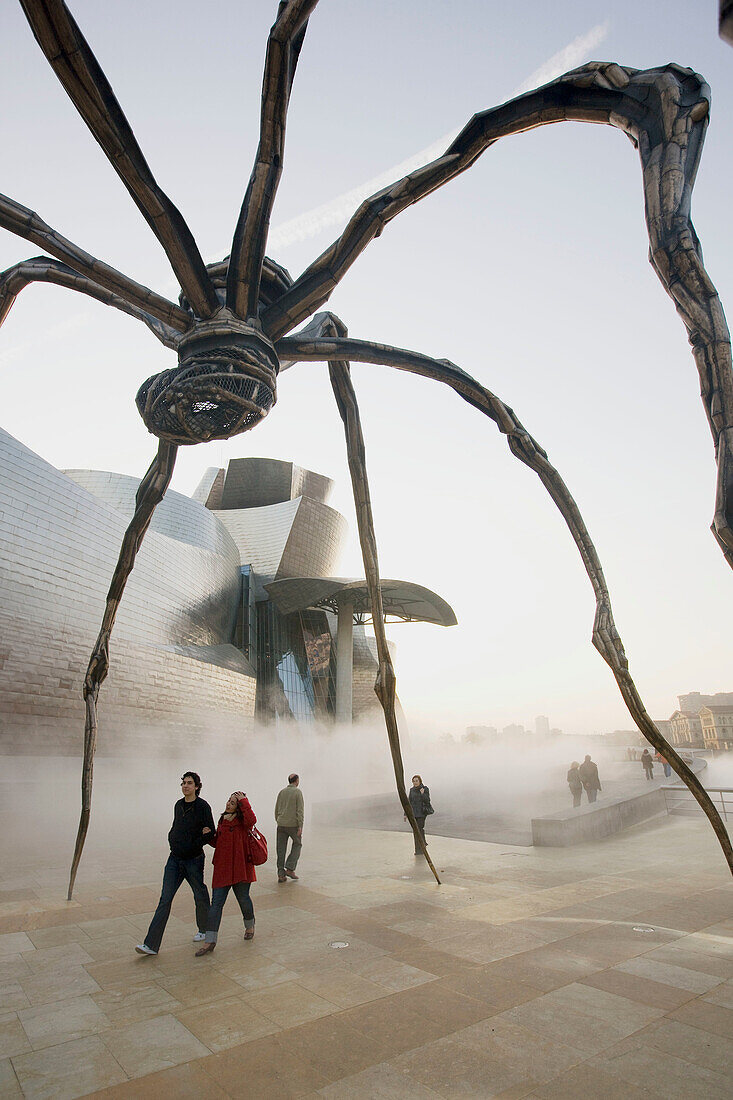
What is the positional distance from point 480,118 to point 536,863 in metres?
8.85

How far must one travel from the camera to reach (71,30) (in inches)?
107

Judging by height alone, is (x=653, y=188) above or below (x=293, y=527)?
below

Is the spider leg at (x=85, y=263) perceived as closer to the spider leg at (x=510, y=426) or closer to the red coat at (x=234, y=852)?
the spider leg at (x=510, y=426)

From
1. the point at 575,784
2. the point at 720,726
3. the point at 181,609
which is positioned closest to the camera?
the point at 575,784

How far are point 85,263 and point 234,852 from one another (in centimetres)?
479

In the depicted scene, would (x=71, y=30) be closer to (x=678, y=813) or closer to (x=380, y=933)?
(x=380, y=933)

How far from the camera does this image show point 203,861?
17.7ft

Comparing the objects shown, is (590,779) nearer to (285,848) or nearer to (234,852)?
(285,848)

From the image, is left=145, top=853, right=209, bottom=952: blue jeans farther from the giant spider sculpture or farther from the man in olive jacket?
the man in olive jacket

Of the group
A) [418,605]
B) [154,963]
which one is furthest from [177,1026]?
[418,605]

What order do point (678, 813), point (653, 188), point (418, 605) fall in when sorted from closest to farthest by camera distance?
point (653, 188)
point (678, 813)
point (418, 605)

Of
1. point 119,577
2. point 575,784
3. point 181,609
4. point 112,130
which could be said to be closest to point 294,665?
point 181,609

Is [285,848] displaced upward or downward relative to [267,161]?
downward

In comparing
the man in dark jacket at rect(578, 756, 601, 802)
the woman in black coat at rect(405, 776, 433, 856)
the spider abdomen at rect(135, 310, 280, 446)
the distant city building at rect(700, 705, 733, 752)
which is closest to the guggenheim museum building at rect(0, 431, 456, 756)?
the woman in black coat at rect(405, 776, 433, 856)
